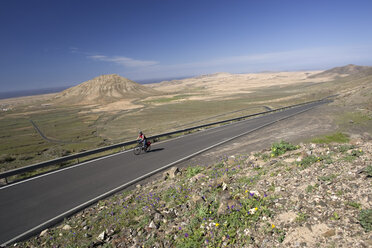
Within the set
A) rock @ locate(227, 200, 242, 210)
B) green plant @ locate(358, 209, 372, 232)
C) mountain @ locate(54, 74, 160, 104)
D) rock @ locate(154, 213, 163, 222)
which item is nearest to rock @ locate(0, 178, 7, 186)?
rock @ locate(154, 213, 163, 222)

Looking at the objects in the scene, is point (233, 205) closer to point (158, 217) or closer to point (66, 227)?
point (158, 217)

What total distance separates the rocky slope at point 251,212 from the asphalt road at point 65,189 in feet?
3.30

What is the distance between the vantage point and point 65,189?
10.5m

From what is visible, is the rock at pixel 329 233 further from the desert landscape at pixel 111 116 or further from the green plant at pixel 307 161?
the desert landscape at pixel 111 116

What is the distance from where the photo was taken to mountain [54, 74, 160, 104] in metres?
144

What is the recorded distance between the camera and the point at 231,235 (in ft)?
15.7

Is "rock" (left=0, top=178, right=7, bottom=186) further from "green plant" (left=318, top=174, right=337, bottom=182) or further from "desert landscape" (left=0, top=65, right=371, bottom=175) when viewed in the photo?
"green plant" (left=318, top=174, right=337, bottom=182)

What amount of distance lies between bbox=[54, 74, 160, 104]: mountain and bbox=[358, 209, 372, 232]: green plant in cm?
14333

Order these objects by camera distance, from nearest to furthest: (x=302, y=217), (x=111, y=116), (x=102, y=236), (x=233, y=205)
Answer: (x=302, y=217), (x=233, y=205), (x=102, y=236), (x=111, y=116)

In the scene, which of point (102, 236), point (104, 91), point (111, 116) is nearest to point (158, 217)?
point (102, 236)

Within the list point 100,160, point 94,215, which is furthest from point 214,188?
point 100,160

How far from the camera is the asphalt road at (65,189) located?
773 cm

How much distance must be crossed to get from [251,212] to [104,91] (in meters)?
166

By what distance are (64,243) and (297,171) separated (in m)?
7.66
